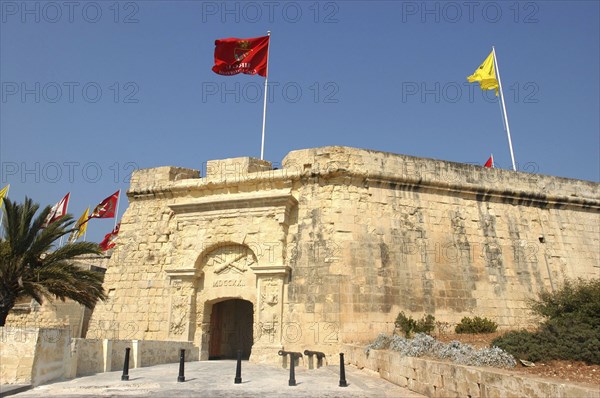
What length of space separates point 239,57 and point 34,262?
8.74 m

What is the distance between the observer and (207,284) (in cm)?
1213

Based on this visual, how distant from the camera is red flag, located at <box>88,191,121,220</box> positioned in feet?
64.4

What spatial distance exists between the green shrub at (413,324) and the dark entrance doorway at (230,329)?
16.9 ft

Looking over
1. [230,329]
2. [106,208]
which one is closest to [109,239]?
[106,208]

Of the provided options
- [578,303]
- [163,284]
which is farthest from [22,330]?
[578,303]

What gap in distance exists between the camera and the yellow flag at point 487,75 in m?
16.7

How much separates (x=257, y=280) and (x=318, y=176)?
3143 mm

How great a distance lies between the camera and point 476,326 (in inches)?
435

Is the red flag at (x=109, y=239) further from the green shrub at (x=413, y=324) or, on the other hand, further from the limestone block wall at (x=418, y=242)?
the green shrub at (x=413, y=324)

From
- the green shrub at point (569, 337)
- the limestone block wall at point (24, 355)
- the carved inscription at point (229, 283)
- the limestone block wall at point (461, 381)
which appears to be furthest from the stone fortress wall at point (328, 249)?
the limestone block wall at point (24, 355)

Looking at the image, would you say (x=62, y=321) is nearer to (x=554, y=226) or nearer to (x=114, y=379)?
(x=114, y=379)

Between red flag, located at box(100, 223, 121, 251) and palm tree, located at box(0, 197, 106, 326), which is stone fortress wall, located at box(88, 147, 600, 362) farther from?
red flag, located at box(100, 223, 121, 251)

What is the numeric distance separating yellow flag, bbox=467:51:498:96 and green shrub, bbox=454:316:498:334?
9.29m

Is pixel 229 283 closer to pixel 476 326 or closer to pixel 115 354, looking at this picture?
pixel 115 354
